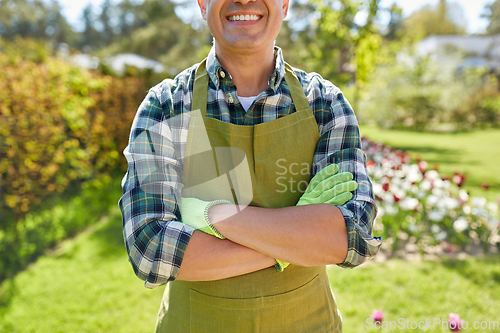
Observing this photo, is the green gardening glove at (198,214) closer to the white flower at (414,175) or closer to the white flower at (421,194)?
the white flower at (421,194)

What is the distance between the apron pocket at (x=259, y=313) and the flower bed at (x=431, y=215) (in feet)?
8.56

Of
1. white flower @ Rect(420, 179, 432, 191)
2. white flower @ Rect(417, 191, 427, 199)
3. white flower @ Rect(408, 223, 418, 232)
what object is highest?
white flower @ Rect(420, 179, 432, 191)

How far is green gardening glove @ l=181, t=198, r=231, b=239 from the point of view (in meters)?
1.19

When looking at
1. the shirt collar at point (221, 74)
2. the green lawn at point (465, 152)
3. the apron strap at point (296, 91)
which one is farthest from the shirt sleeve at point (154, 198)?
the green lawn at point (465, 152)

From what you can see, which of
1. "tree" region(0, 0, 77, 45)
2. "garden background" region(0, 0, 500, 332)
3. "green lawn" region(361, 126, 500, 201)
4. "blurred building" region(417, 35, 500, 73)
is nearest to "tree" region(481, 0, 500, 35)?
"blurred building" region(417, 35, 500, 73)

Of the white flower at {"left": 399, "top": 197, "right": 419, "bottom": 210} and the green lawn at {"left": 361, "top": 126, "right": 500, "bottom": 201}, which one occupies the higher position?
the white flower at {"left": 399, "top": 197, "right": 419, "bottom": 210}

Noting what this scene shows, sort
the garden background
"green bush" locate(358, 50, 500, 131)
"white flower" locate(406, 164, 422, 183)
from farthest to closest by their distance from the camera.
A: "green bush" locate(358, 50, 500, 131)
"white flower" locate(406, 164, 422, 183)
the garden background

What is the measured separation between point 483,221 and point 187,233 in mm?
3712

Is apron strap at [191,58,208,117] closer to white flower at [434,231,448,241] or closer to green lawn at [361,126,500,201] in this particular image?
white flower at [434,231,448,241]

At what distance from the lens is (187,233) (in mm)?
1146

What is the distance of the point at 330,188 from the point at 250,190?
303 millimetres

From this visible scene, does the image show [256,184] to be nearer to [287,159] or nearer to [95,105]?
[287,159]

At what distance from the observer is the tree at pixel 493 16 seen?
29.9 meters

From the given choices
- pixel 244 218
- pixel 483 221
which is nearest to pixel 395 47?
pixel 483 221
